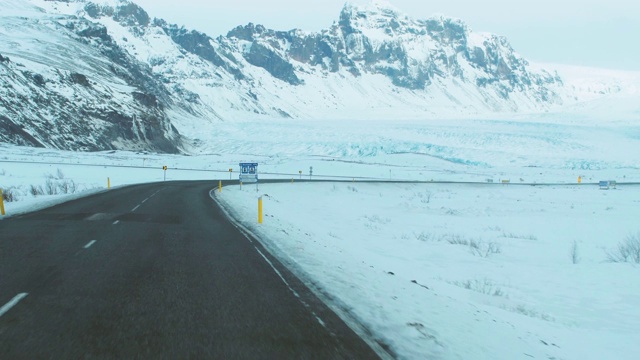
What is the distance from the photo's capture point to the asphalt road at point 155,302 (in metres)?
5.12

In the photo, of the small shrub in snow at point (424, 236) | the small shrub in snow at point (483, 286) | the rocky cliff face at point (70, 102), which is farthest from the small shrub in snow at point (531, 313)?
the rocky cliff face at point (70, 102)

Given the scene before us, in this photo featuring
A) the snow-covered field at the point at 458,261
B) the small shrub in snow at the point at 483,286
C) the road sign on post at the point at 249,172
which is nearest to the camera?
the snow-covered field at the point at 458,261

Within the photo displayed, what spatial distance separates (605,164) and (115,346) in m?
84.6

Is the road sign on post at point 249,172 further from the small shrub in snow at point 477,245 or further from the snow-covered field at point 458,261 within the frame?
the small shrub in snow at point 477,245

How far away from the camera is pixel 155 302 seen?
6633mm

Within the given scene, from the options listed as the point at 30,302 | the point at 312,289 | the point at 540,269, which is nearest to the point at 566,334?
the point at 312,289

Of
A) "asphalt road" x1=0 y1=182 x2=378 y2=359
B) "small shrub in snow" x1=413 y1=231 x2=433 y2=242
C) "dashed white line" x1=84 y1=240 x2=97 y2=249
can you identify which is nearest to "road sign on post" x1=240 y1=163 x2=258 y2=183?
"small shrub in snow" x1=413 y1=231 x2=433 y2=242

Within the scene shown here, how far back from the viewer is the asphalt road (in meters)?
5.12

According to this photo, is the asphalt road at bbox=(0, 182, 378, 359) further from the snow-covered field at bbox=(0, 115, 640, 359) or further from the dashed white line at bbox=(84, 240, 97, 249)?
the snow-covered field at bbox=(0, 115, 640, 359)

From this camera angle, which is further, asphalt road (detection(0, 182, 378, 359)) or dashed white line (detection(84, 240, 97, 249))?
dashed white line (detection(84, 240, 97, 249))

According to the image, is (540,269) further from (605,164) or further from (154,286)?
(605,164)

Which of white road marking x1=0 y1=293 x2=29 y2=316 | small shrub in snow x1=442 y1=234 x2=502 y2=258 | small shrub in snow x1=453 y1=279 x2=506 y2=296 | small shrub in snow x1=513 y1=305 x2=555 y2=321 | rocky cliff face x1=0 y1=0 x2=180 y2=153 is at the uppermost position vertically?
rocky cliff face x1=0 y1=0 x2=180 y2=153

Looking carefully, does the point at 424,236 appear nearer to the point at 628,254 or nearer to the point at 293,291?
the point at 628,254

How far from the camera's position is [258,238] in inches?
519
